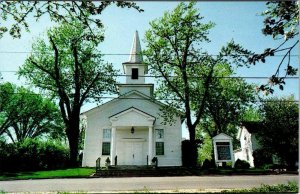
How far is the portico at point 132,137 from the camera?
23094 mm

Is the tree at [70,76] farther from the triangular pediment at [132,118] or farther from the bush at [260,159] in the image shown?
the bush at [260,159]

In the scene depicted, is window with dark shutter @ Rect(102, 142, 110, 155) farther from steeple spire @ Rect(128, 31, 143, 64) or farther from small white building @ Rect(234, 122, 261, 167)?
small white building @ Rect(234, 122, 261, 167)

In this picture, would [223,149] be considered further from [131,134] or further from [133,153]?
[131,134]

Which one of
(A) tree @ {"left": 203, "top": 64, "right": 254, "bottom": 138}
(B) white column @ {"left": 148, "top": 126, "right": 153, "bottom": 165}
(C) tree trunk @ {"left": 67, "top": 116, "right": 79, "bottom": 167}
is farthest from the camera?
(A) tree @ {"left": 203, "top": 64, "right": 254, "bottom": 138}

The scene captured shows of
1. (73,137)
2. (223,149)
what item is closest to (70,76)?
(73,137)

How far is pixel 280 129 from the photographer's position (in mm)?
18609

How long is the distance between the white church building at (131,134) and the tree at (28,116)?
18.1 meters

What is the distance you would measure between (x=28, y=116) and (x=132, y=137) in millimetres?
25341

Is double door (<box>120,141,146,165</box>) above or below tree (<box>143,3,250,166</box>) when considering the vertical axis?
below

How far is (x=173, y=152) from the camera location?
80.1 feet

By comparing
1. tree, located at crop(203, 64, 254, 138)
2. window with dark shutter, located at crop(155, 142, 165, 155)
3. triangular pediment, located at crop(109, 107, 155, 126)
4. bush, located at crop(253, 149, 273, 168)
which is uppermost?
tree, located at crop(203, 64, 254, 138)

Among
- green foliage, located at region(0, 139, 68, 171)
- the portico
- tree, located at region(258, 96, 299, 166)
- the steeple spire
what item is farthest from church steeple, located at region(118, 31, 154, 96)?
tree, located at region(258, 96, 299, 166)

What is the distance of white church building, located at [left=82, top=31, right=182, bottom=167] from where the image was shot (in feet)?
76.6

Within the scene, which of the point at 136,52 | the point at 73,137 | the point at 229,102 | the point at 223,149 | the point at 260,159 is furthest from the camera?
the point at 229,102
